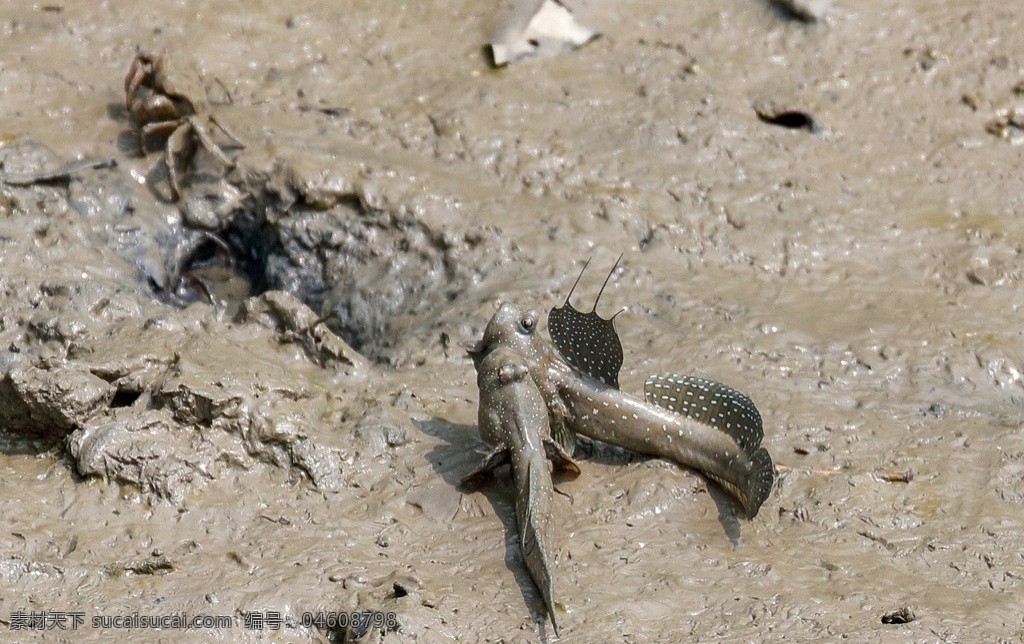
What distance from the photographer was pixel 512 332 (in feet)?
12.4

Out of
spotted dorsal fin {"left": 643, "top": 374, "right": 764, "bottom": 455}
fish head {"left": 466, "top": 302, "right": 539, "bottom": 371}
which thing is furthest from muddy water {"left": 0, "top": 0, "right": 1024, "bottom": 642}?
fish head {"left": 466, "top": 302, "right": 539, "bottom": 371}

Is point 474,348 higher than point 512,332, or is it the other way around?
point 512,332

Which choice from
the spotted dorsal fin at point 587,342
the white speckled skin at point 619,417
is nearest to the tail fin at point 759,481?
the white speckled skin at point 619,417

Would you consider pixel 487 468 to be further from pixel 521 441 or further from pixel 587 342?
pixel 587 342

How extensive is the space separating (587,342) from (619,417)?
27 cm

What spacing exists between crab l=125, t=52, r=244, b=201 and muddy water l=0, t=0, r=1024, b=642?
118mm

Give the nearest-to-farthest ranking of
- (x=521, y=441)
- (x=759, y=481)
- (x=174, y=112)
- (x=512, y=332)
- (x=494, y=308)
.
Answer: (x=759, y=481), (x=521, y=441), (x=512, y=332), (x=494, y=308), (x=174, y=112)

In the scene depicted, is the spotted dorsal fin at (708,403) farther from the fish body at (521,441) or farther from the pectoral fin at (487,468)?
the pectoral fin at (487,468)

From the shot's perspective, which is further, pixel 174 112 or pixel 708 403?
pixel 174 112

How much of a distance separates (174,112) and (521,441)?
2.52m

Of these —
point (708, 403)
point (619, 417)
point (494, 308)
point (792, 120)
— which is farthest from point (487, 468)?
point (792, 120)

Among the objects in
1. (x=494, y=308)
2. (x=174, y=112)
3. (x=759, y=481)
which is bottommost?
(x=494, y=308)

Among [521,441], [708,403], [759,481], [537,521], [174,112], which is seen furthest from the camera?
[174,112]

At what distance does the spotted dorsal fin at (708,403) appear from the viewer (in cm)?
361
